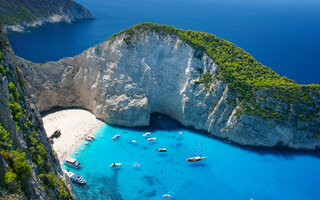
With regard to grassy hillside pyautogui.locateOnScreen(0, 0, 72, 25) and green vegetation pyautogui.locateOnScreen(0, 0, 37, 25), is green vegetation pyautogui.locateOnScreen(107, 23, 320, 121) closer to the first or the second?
green vegetation pyautogui.locateOnScreen(0, 0, 37, 25)

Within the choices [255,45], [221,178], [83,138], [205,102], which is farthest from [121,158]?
[255,45]

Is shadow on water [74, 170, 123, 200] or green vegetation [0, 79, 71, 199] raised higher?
green vegetation [0, 79, 71, 199]

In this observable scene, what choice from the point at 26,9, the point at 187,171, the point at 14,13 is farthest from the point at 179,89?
the point at 26,9

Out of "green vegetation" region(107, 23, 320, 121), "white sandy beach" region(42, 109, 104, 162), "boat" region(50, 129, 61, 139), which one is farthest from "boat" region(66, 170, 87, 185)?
"green vegetation" region(107, 23, 320, 121)

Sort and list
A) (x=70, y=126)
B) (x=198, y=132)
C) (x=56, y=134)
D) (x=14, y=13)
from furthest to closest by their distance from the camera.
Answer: (x=14, y=13)
(x=198, y=132)
(x=70, y=126)
(x=56, y=134)

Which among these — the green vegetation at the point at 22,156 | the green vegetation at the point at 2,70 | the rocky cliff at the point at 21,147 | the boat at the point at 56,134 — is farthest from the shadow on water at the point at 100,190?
the green vegetation at the point at 2,70

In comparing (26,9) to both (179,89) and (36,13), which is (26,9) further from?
(179,89)

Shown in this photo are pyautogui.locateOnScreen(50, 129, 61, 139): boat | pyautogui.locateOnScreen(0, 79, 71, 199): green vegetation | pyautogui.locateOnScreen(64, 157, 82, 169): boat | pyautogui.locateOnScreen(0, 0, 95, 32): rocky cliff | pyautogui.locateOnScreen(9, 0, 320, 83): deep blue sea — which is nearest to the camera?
pyautogui.locateOnScreen(0, 79, 71, 199): green vegetation

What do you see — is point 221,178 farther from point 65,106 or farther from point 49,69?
point 49,69
